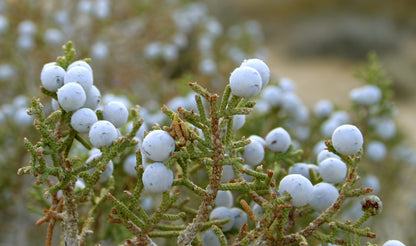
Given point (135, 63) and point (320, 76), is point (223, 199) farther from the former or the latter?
point (320, 76)

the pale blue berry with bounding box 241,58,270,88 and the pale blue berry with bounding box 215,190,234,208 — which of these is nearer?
the pale blue berry with bounding box 241,58,270,88

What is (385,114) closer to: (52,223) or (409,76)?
(52,223)

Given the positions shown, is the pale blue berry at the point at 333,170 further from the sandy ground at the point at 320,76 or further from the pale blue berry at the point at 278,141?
the sandy ground at the point at 320,76

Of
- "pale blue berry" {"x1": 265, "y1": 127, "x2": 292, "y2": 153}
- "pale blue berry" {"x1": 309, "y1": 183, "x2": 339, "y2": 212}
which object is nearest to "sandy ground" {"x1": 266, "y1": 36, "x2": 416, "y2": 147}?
"pale blue berry" {"x1": 265, "y1": 127, "x2": 292, "y2": 153}

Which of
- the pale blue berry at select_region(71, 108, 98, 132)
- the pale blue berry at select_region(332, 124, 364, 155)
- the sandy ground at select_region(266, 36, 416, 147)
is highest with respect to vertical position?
the sandy ground at select_region(266, 36, 416, 147)

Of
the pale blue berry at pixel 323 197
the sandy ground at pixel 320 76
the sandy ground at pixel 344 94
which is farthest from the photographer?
the sandy ground at pixel 320 76

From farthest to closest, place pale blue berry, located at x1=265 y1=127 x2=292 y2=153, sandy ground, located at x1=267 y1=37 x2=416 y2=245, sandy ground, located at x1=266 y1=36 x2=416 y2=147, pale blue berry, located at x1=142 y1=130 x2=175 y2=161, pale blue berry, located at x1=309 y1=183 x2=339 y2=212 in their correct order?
sandy ground, located at x1=266 y1=36 x2=416 y2=147 < sandy ground, located at x1=267 y1=37 x2=416 y2=245 < pale blue berry, located at x1=265 y1=127 x2=292 y2=153 < pale blue berry, located at x1=309 y1=183 x2=339 y2=212 < pale blue berry, located at x1=142 y1=130 x2=175 y2=161

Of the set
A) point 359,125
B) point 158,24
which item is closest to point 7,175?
point 359,125

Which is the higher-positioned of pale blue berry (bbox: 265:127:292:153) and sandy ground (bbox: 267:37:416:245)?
sandy ground (bbox: 267:37:416:245)

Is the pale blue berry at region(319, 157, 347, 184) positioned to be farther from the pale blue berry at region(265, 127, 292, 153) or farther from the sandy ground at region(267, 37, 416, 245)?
the sandy ground at region(267, 37, 416, 245)

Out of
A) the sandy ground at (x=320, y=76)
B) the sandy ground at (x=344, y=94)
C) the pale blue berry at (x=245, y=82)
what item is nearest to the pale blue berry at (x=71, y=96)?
the pale blue berry at (x=245, y=82)

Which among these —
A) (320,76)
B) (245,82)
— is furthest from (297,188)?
(320,76)
